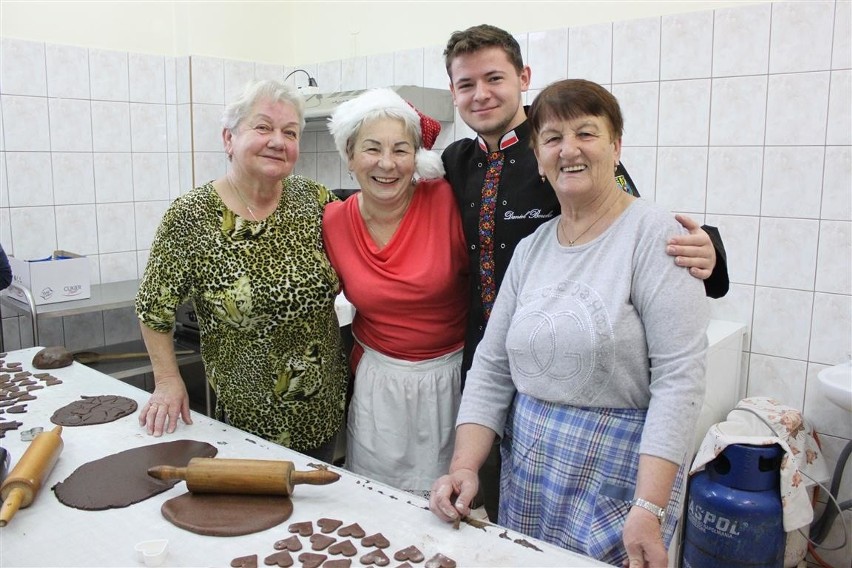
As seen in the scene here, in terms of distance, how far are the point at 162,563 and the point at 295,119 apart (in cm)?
107

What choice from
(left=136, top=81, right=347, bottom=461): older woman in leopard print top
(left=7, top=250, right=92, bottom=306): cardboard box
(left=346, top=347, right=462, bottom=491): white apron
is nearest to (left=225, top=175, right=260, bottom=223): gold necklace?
(left=136, top=81, right=347, bottom=461): older woman in leopard print top

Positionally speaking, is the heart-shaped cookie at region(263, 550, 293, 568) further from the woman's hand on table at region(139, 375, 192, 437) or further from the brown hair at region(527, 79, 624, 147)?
the brown hair at region(527, 79, 624, 147)

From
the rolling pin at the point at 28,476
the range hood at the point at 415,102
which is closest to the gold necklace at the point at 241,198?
the rolling pin at the point at 28,476

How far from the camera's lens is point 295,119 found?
5.67 ft

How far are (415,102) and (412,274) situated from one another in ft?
5.59

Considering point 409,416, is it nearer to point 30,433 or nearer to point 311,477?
point 311,477

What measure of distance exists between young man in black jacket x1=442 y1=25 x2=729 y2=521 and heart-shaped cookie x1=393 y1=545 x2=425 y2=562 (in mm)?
624

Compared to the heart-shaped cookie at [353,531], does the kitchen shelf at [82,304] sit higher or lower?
higher

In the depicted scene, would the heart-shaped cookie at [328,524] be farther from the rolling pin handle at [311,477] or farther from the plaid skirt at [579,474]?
the plaid skirt at [579,474]

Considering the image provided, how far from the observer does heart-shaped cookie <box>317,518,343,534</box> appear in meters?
1.18

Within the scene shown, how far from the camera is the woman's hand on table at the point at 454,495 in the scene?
1.21 m

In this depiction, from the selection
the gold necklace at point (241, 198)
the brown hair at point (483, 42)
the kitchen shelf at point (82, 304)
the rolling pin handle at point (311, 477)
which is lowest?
the rolling pin handle at point (311, 477)

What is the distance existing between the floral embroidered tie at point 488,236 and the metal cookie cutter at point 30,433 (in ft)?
3.47

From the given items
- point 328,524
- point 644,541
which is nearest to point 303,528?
point 328,524
